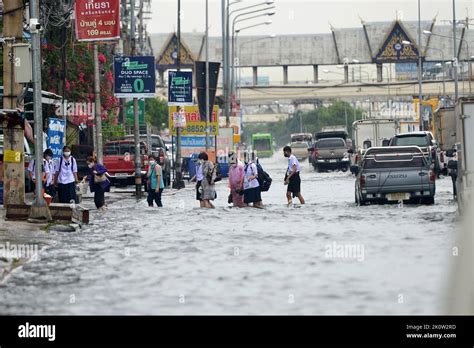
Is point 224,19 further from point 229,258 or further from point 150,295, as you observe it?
point 150,295

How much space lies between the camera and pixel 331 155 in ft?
254

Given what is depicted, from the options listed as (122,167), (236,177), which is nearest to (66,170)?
(236,177)

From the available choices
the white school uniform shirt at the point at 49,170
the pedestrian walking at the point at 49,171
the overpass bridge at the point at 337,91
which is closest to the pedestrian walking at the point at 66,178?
the pedestrian walking at the point at 49,171

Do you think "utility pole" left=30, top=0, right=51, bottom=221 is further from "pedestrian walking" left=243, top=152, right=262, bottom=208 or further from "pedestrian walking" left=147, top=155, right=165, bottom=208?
"pedestrian walking" left=147, top=155, right=165, bottom=208

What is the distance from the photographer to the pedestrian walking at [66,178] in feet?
108

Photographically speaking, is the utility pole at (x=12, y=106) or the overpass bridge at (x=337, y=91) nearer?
the utility pole at (x=12, y=106)

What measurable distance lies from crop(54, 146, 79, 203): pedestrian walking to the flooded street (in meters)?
1.18

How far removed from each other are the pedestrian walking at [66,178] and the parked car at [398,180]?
7.38m

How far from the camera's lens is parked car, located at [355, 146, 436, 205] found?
1355 inches

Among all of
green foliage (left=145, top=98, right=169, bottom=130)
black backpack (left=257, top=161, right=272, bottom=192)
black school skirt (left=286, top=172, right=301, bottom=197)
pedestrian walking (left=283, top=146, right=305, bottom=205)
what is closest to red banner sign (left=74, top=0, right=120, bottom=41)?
black backpack (left=257, top=161, right=272, bottom=192)

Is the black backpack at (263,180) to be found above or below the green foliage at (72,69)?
below

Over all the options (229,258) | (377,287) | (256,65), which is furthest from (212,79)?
(256,65)

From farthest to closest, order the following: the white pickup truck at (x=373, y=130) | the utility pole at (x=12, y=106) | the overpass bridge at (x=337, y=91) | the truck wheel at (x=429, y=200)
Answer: the overpass bridge at (x=337, y=91) < the white pickup truck at (x=373, y=130) < the truck wheel at (x=429, y=200) < the utility pole at (x=12, y=106)

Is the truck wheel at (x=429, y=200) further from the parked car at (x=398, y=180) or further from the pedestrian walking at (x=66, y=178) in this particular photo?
the pedestrian walking at (x=66, y=178)
